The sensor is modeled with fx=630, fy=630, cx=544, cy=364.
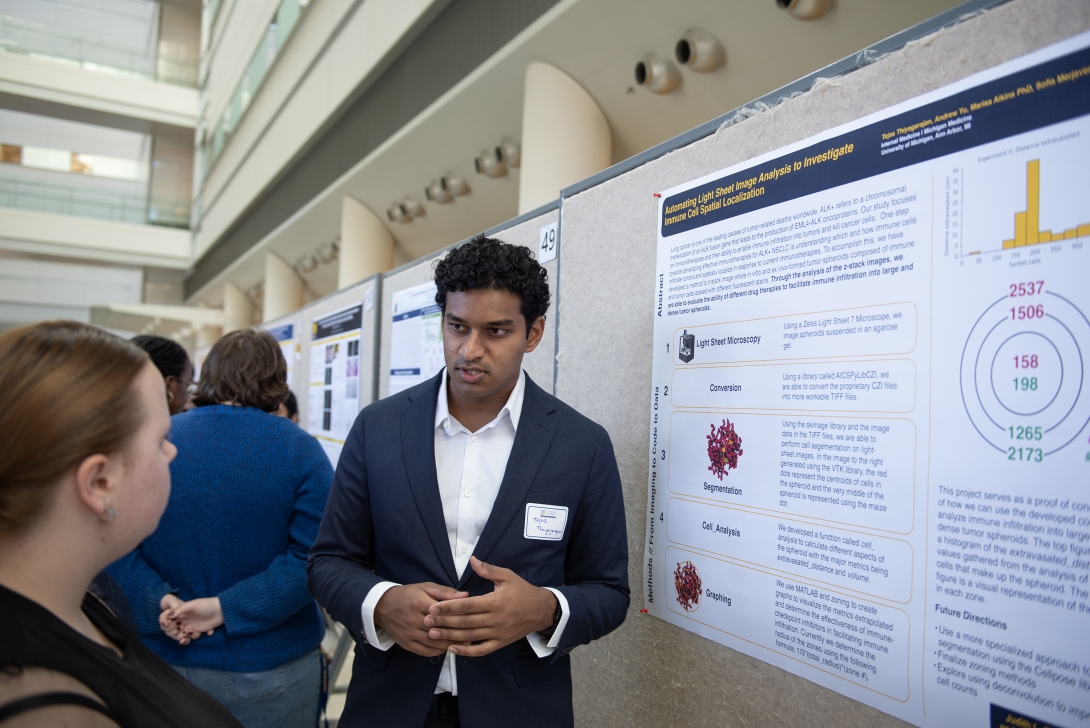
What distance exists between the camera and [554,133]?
427 centimetres

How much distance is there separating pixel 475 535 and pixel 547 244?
972 millimetres

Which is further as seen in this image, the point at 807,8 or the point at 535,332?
the point at 807,8

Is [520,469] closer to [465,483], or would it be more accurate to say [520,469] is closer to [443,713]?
[465,483]

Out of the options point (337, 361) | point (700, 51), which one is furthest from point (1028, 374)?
point (337, 361)

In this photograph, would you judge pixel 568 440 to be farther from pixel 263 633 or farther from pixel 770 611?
pixel 263 633

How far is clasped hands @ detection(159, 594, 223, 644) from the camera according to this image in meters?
1.60

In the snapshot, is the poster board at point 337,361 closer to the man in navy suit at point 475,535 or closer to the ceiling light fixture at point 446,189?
the man in navy suit at point 475,535

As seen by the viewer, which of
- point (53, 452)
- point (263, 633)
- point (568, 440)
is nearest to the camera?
point (53, 452)

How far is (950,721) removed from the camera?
2.92 feet

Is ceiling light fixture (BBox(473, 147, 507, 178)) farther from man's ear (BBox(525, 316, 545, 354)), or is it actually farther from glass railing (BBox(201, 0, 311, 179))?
man's ear (BBox(525, 316, 545, 354))

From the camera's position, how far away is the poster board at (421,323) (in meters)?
1.94

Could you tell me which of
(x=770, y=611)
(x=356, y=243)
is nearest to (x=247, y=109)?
(x=356, y=243)

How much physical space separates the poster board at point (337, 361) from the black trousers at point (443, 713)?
201cm

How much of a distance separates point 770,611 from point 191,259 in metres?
17.3
